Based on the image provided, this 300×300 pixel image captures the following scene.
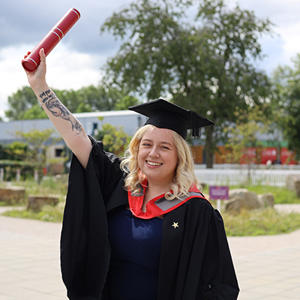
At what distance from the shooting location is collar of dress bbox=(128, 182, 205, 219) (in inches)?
101

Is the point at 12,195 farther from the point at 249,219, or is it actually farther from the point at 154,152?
the point at 154,152

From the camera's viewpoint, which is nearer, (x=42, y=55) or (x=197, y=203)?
(x=42, y=55)

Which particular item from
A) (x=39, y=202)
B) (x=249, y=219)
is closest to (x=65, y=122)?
(x=249, y=219)

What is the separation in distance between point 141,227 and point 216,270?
41cm

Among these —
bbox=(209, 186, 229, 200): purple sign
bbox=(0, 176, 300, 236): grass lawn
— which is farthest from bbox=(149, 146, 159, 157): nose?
bbox=(209, 186, 229, 200): purple sign

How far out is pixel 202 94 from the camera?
26.5m

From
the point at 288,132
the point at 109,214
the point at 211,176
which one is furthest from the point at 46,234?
the point at 288,132

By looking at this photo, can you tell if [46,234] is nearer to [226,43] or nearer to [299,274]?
[299,274]

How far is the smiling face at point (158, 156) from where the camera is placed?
2.62m

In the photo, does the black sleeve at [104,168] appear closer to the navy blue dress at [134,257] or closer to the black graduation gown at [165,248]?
the black graduation gown at [165,248]

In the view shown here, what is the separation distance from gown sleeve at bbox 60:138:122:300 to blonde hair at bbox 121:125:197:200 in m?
0.20

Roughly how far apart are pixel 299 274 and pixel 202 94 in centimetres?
1993

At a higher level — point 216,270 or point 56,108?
point 56,108

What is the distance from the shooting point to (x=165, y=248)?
2477 millimetres
